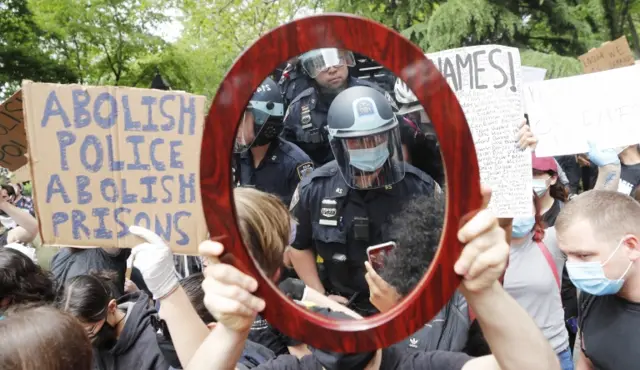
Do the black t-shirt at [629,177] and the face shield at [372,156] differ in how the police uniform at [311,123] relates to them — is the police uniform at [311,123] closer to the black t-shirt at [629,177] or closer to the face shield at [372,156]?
the face shield at [372,156]

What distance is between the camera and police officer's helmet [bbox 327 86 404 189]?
5.33 ft

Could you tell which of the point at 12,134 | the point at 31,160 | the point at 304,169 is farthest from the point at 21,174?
the point at 304,169

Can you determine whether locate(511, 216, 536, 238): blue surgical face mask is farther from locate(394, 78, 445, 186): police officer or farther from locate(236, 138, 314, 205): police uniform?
locate(394, 78, 445, 186): police officer

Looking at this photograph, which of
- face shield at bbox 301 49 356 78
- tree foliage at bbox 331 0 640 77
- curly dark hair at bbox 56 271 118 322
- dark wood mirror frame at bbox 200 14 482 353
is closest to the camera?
dark wood mirror frame at bbox 200 14 482 353

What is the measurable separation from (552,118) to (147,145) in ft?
8.40

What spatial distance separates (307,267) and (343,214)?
0.37 metres

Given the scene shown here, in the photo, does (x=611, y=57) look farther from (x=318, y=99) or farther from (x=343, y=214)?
(x=343, y=214)

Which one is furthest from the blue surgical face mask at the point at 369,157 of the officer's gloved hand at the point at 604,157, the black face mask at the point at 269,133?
the officer's gloved hand at the point at 604,157

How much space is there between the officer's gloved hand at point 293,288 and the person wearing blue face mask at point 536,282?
6.23 feet

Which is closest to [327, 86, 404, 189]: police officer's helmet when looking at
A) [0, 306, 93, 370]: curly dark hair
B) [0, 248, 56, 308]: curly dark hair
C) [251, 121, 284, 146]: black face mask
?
[251, 121, 284, 146]: black face mask

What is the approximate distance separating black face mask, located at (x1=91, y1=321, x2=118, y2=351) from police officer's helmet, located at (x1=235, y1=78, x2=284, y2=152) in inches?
46.3

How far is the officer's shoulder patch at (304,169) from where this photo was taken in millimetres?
2188

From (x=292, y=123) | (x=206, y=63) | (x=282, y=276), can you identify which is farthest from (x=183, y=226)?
(x=206, y=63)

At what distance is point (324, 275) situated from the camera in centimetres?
204
